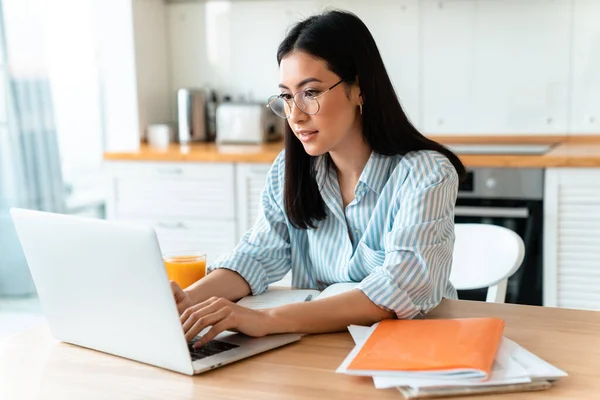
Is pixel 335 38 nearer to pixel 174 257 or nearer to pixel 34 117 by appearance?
pixel 174 257

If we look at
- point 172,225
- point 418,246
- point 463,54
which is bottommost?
point 172,225

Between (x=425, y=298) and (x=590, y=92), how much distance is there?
2.30 meters

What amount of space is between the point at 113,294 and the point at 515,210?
207cm

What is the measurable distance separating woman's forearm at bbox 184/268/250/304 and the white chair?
2.01 ft

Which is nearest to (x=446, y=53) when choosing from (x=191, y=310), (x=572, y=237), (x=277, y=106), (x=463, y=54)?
(x=463, y=54)

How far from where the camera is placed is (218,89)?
3.86 meters

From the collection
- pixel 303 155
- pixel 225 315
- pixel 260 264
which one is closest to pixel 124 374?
pixel 225 315

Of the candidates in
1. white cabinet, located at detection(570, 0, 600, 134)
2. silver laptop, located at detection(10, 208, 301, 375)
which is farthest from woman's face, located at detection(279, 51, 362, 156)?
white cabinet, located at detection(570, 0, 600, 134)

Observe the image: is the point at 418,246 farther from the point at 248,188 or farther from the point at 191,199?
the point at 191,199

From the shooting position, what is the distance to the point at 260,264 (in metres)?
1.60

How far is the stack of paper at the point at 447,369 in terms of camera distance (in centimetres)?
99

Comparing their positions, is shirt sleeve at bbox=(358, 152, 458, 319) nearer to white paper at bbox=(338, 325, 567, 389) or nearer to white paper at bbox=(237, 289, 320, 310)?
white paper at bbox=(237, 289, 320, 310)

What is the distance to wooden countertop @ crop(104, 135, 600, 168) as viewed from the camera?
9.05ft

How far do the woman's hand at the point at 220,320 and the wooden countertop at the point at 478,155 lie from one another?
183cm
